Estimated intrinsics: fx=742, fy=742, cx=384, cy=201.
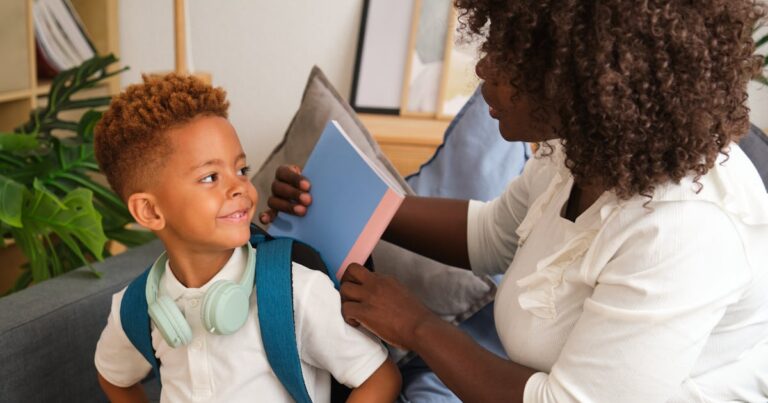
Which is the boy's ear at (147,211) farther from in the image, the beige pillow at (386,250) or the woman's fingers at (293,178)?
the beige pillow at (386,250)

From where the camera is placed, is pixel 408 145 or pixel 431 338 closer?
pixel 431 338

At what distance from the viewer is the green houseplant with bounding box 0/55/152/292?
4.82 feet

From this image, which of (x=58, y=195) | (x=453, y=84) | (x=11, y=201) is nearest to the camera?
(x=11, y=201)

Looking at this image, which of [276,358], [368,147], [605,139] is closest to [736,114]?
[605,139]

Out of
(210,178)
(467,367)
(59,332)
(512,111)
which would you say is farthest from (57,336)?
(512,111)

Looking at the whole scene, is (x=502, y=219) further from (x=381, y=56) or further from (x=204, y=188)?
(x=381, y=56)

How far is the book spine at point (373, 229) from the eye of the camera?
42.8 inches

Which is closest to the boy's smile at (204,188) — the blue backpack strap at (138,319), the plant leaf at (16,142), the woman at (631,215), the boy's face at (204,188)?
the boy's face at (204,188)

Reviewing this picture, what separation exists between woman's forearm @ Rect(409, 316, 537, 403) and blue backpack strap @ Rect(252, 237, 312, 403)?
167mm

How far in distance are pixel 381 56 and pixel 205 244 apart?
53.8 inches

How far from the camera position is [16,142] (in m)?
1.62

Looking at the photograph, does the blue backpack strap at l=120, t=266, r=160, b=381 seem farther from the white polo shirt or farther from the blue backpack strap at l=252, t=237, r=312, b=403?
the blue backpack strap at l=252, t=237, r=312, b=403

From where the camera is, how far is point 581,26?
31.8 inches

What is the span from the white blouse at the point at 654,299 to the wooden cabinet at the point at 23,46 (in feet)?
6.13
